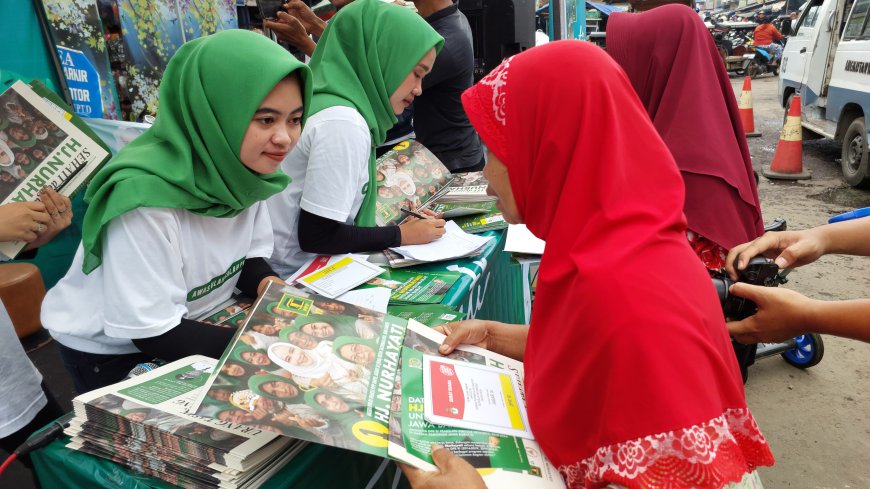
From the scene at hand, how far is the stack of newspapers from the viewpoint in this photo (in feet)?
3.57

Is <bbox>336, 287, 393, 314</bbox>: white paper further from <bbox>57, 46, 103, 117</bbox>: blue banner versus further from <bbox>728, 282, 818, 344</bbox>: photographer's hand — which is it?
<bbox>57, 46, 103, 117</bbox>: blue banner

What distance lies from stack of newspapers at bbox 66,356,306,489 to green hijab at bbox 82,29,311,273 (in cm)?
54

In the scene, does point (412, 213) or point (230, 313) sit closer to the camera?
point (230, 313)

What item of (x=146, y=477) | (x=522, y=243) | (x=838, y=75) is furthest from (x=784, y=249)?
(x=838, y=75)

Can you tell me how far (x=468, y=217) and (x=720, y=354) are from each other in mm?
1751

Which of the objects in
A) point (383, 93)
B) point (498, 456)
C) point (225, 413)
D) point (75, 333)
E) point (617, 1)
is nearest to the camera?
point (225, 413)

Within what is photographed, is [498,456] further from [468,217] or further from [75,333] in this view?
[468,217]

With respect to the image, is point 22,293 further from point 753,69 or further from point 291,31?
point 753,69

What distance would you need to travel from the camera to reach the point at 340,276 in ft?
6.69

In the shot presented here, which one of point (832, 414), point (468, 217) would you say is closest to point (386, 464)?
point (468, 217)

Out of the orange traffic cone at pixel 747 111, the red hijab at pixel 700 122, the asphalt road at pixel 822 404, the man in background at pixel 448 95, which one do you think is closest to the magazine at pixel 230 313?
the red hijab at pixel 700 122

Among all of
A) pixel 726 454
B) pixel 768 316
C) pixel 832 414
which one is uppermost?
pixel 726 454

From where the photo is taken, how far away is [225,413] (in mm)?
967

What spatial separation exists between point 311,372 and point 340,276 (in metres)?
0.92
